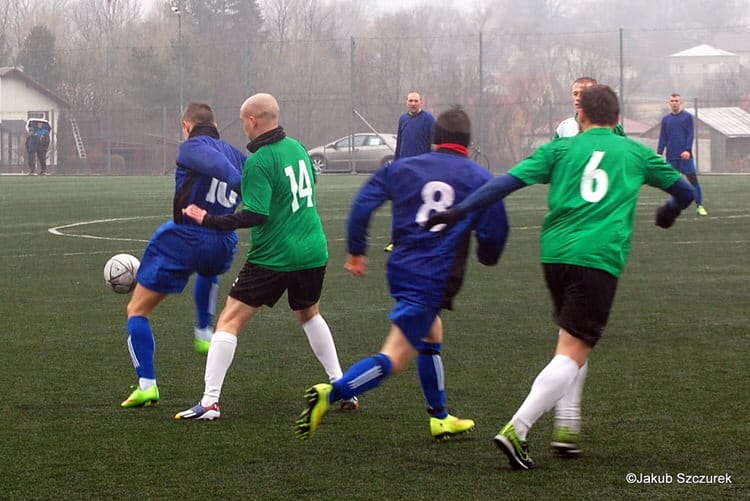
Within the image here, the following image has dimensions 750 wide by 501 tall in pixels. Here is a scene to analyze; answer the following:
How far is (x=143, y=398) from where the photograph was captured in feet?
24.1

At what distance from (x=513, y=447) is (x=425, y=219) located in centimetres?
113

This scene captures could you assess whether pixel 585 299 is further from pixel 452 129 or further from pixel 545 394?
pixel 452 129

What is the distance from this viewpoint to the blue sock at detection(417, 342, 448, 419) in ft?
21.4

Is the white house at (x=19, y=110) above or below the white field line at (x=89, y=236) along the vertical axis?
above

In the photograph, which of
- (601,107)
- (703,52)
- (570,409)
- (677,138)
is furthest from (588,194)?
(703,52)

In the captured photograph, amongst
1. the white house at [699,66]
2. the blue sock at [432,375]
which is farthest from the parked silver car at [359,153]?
the blue sock at [432,375]

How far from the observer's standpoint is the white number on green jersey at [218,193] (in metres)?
7.39

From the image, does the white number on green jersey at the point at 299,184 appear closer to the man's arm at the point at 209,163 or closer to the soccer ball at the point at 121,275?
the man's arm at the point at 209,163

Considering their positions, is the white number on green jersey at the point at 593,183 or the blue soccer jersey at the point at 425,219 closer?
the white number on green jersey at the point at 593,183

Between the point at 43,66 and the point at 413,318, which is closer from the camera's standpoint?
the point at 413,318

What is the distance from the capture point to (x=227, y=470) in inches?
231

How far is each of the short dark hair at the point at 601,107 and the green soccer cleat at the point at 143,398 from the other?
9.59 feet

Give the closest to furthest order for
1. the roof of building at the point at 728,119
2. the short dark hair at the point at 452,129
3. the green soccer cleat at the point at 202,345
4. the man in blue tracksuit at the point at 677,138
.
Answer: the short dark hair at the point at 452,129
the green soccer cleat at the point at 202,345
the man in blue tracksuit at the point at 677,138
the roof of building at the point at 728,119

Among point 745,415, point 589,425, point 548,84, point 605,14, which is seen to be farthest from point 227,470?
point 605,14
